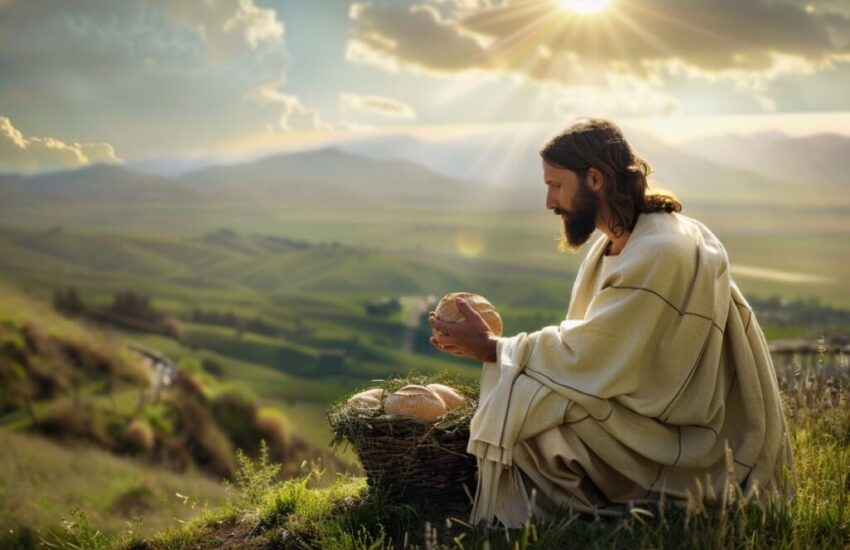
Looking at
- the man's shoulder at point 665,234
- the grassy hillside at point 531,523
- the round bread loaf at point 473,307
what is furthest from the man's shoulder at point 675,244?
the grassy hillside at point 531,523

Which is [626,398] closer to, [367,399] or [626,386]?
[626,386]

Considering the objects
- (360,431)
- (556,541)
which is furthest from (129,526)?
(556,541)

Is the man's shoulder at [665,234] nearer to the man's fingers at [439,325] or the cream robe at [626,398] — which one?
Result: the cream robe at [626,398]

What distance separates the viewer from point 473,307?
4844 millimetres

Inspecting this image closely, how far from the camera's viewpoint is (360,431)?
189 inches

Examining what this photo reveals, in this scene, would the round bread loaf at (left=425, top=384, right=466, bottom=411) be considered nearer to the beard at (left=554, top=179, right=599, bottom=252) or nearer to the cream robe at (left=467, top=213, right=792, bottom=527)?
the cream robe at (left=467, top=213, right=792, bottom=527)

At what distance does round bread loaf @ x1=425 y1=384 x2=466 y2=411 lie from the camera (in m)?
5.04

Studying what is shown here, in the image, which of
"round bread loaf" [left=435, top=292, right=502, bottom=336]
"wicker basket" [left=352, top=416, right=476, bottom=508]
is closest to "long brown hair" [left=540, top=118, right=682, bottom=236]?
"round bread loaf" [left=435, top=292, right=502, bottom=336]

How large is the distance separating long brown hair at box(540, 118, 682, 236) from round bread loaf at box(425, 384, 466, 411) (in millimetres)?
1367

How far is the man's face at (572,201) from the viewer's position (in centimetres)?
477

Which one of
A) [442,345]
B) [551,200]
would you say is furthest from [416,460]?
[551,200]

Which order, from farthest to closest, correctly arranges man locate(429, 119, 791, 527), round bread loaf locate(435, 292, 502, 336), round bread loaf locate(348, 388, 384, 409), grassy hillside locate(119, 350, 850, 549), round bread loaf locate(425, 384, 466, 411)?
round bread loaf locate(425, 384, 466, 411) < round bread loaf locate(348, 388, 384, 409) < round bread loaf locate(435, 292, 502, 336) < man locate(429, 119, 791, 527) < grassy hillside locate(119, 350, 850, 549)

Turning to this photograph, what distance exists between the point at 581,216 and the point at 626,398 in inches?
42.0

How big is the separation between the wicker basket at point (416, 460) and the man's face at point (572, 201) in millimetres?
1303
